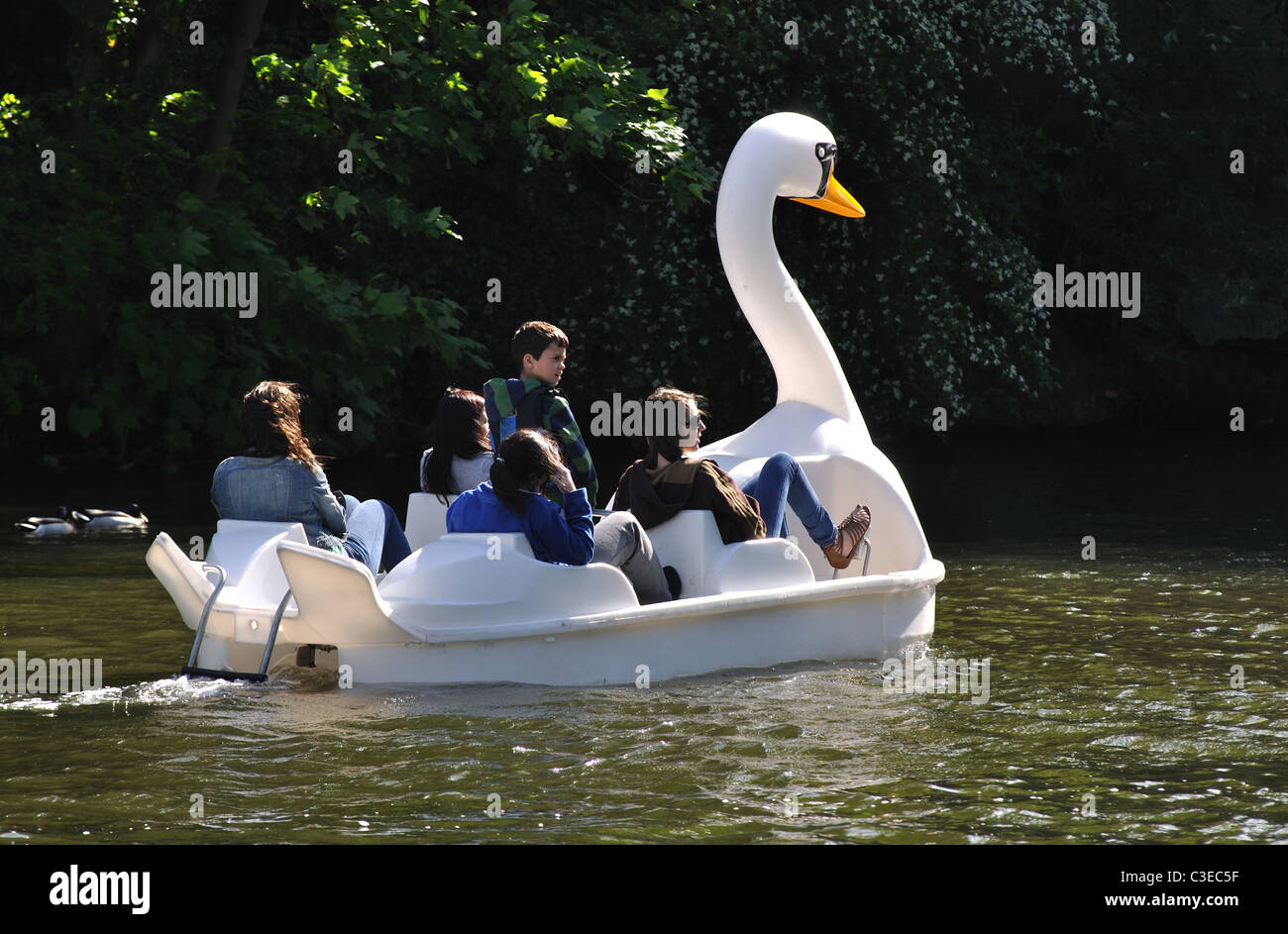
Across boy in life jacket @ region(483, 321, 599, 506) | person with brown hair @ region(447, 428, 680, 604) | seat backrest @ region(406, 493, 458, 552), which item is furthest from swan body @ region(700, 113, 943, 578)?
person with brown hair @ region(447, 428, 680, 604)

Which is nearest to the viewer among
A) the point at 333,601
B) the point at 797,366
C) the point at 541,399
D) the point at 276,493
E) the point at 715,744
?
the point at 715,744

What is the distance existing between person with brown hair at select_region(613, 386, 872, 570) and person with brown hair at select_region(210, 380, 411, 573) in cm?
136

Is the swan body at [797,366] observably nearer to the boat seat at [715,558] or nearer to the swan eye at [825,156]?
the swan eye at [825,156]

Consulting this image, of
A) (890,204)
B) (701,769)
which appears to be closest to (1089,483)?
(890,204)

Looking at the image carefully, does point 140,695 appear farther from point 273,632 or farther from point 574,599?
point 574,599

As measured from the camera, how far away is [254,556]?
7039 mm

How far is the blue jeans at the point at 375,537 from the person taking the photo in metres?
7.44

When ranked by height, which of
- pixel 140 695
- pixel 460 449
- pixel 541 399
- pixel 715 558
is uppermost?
pixel 541 399

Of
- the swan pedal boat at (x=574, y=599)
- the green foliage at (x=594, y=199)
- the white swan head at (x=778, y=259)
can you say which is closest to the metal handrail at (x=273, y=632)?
the swan pedal boat at (x=574, y=599)

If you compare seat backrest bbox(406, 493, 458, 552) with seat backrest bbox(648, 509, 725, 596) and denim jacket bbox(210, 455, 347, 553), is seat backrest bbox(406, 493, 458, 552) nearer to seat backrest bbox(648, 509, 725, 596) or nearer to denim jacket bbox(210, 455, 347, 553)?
denim jacket bbox(210, 455, 347, 553)

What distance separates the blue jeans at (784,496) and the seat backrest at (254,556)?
2.15m

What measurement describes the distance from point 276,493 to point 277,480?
0.05 metres

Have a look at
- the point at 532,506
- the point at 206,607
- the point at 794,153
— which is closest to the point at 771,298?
the point at 794,153

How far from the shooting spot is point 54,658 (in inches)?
305
